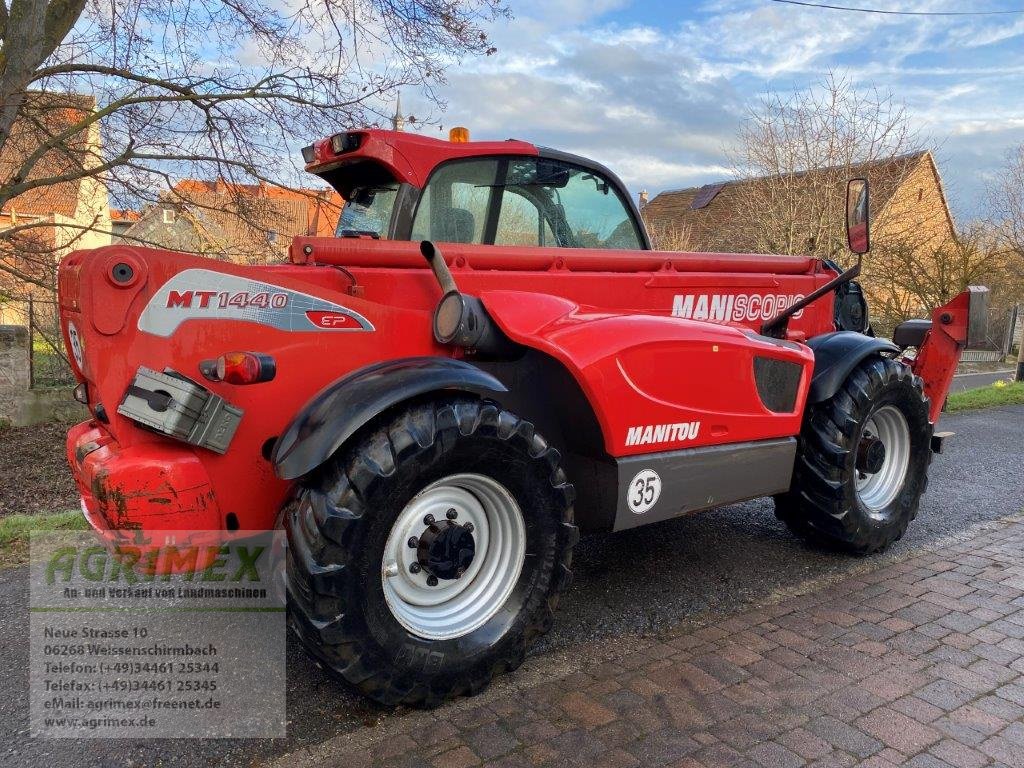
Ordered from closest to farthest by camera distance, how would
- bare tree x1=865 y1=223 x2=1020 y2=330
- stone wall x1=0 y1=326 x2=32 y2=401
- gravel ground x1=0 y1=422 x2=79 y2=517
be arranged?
gravel ground x1=0 y1=422 x2=79 y2=517 → stone wall x1=0 y1=326 x2=32 y2=401 → bare tree x1=865 y1=223 x2=1020 y2=330

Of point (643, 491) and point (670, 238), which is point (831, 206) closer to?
point (670, 238)

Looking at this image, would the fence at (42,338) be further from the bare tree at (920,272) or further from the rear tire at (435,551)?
the bare tree at (920,272)

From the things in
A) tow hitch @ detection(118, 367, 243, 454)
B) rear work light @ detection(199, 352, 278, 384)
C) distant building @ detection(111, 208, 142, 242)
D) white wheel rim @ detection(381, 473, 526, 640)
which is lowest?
white wheel rim @ detection(381, 473, 526, 640)

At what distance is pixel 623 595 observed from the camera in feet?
13.1

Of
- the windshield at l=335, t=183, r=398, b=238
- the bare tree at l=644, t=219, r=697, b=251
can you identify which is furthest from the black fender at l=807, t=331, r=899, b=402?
the bare tree at l=644, t=219, r=697, b=251

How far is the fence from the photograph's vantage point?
7.56 m

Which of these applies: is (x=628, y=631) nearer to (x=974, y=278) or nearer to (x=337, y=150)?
(x=337, y=150)

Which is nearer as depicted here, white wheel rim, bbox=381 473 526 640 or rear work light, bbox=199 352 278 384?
rear work light, bbox=199 352 278 384

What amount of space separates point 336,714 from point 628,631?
4.61ft

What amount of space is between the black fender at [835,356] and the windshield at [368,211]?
2.52 meters

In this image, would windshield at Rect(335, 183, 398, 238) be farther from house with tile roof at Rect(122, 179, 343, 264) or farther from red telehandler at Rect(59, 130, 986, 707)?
house with tile roof at Rect(122, 179, 343, 264)

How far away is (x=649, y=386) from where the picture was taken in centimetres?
341

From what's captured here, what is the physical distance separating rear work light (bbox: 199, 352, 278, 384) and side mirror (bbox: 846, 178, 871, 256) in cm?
311

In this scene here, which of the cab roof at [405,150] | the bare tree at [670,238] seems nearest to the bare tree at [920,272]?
the bare tree at [670,238]
